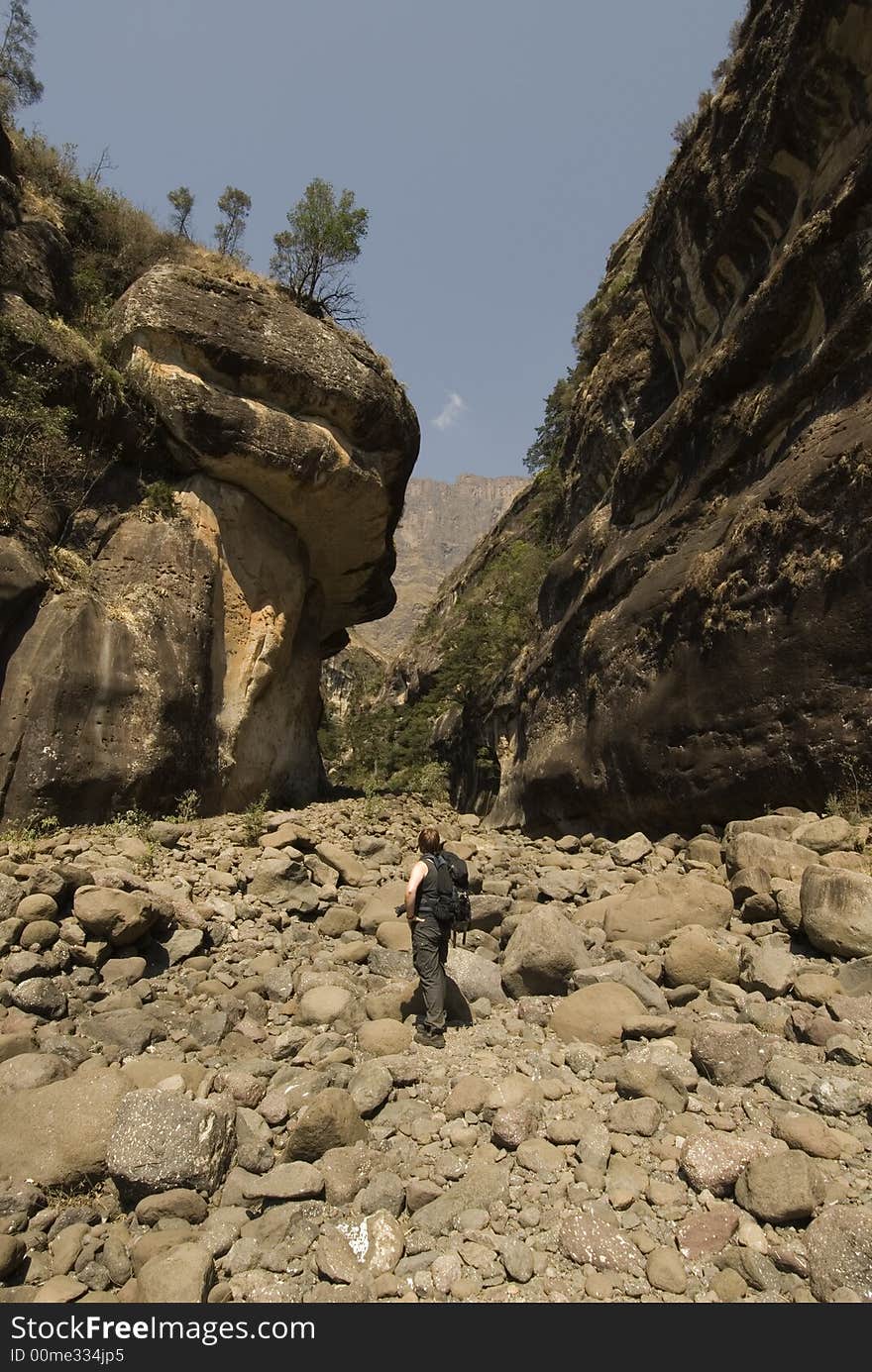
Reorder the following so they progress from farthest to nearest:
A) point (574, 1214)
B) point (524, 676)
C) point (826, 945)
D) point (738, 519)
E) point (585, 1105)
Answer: point (524, 676) < point (738, 519) < point (826, 945) < point (585, 1105) < point (574, 1214)

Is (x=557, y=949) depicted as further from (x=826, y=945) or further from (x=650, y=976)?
(x=826, y=945)

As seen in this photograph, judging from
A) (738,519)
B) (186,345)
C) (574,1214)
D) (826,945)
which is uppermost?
(186,345)

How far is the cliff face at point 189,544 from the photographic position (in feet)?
29.1

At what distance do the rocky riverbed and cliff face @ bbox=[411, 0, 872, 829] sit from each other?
175cm

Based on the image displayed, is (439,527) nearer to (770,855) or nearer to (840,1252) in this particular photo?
(770,855)

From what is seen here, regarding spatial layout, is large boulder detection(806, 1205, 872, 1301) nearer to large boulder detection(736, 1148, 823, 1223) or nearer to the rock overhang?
large boulder detection(736, 1148, 823, 1223)

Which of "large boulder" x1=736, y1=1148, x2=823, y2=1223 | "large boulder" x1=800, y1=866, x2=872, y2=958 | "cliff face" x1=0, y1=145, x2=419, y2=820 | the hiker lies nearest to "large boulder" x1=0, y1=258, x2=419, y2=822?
"cliff face" x1=0, y1=145, x2=419, y2=820

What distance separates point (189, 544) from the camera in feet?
37.5

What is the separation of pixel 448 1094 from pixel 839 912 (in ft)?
9.24

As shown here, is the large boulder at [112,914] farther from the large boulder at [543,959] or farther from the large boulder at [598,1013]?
the large boulder at [598,1013]

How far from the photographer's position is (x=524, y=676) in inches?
619

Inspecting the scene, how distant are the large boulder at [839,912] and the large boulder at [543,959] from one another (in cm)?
155

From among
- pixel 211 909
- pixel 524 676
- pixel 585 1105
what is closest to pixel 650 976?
pixel 585 1105

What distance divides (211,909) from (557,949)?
10.2ft
